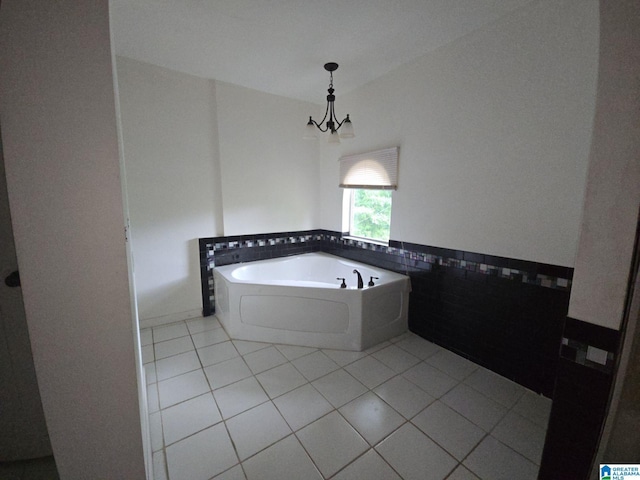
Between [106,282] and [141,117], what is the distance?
2.41 meters

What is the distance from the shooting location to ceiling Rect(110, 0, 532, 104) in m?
1.65

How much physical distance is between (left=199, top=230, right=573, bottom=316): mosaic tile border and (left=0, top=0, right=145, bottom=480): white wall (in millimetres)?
2230

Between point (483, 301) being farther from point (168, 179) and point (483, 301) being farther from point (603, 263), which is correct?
point (168, 179)

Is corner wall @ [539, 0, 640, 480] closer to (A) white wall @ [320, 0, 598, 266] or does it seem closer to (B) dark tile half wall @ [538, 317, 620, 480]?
(B) dark tile half wall @ [538, 317, 620, 480]

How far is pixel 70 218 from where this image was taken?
2.23 feet

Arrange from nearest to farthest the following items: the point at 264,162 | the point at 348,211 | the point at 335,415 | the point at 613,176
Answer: the point at 613,176 < the point at 335,415 < the point at 264,162 < the point at 348,211

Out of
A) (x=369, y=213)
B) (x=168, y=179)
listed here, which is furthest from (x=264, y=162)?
(x=369, y=213)

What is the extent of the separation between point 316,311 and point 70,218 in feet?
6.10

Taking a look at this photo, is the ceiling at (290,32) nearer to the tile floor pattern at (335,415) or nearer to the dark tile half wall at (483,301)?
the dark tile half wall at (483,301)

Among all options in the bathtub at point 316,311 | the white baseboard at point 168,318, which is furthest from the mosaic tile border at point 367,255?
the bathtub at point 316,311

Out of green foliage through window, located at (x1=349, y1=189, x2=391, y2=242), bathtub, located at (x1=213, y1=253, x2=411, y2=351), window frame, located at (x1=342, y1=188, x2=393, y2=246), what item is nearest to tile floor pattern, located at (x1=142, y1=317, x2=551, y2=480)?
bathtub, located at (x1=213, y1=253, x2=411, y2=351)

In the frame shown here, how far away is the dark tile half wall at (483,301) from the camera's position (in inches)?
67.1

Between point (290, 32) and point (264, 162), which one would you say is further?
point (264, 162)

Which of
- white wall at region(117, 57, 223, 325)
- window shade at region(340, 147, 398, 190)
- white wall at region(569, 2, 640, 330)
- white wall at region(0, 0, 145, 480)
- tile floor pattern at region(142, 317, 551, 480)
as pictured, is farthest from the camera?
window shade at region(340, 147, 398, 190)
